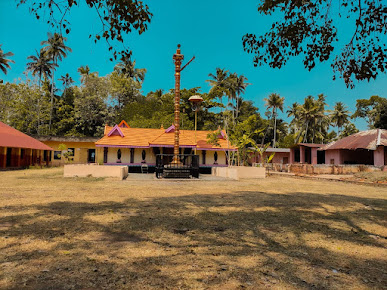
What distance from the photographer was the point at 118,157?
902 inches

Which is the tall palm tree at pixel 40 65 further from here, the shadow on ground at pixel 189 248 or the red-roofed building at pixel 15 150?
the shadow on ground at pixel 189 248

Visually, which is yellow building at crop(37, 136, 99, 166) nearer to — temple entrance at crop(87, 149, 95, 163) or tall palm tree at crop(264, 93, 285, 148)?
temple entrance at crop(87, 149, 95, 163)

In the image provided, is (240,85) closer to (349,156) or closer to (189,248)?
(349,156)

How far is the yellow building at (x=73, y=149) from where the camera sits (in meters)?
38.9

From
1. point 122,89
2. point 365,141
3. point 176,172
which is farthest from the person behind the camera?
point 122,89

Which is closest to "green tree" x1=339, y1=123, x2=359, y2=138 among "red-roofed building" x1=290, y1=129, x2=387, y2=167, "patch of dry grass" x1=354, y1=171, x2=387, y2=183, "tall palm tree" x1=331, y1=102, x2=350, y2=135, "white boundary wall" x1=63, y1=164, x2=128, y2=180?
"tall palm tree" x1=331, y1=102, x2=350, y2=135

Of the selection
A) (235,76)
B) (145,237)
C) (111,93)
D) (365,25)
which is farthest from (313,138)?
(145,237)

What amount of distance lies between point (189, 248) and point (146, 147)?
18.9m

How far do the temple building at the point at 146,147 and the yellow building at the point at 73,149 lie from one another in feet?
53.9

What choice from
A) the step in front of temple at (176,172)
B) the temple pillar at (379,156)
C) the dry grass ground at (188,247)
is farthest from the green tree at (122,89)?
the dry grass ground at (188,247)

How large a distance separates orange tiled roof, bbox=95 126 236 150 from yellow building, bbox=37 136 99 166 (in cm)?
1642

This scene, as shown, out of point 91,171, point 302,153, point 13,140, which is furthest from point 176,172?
point 302,153

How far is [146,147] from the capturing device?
2261 centimetres

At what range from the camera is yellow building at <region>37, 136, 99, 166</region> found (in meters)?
38.9
